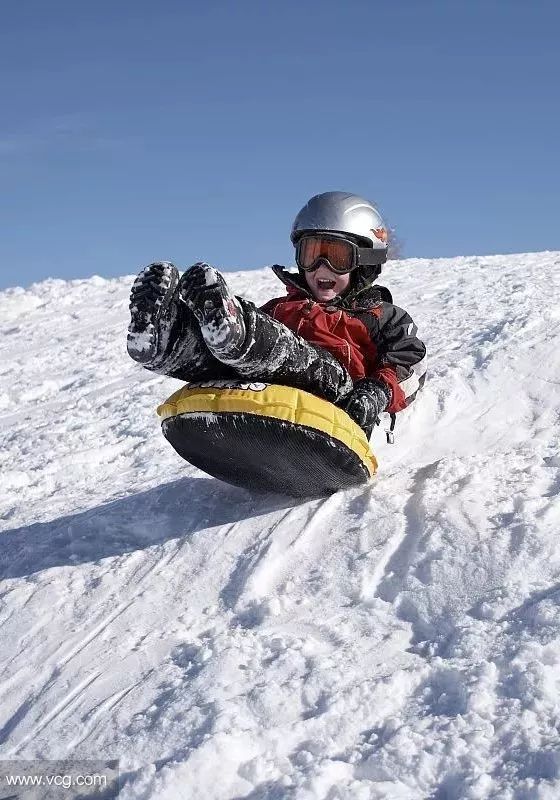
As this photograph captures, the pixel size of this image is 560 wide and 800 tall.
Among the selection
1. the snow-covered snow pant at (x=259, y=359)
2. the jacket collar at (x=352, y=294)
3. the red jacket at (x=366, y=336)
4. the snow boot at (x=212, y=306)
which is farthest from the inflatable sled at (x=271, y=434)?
the jacket collar at (x=352, y=294)

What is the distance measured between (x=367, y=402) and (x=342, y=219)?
1.06 m

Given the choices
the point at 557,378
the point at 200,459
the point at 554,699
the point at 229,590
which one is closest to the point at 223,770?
the point at 554,699

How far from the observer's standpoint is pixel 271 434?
3.35 metres

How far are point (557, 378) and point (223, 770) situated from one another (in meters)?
3.59

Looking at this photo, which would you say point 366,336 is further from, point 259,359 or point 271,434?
point 271,434

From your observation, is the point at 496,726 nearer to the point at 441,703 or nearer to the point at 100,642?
the point at 441,703

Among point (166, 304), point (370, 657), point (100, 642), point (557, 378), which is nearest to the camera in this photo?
point (370, 657)

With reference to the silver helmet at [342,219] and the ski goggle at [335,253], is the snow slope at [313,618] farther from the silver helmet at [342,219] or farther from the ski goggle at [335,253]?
the silver helmet at [342,219]

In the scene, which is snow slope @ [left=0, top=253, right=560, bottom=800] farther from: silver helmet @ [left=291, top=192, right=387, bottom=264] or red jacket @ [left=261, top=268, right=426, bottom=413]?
silver helmet @ [left=291, top=192, right=387, bottom=264]

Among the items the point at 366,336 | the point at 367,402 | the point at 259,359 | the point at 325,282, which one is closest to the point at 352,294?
the point at 325,282

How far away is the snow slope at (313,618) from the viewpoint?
2.14 meters

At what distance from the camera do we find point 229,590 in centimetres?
321

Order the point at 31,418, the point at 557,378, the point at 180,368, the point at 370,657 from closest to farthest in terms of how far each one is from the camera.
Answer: the point at 370,657, the point at 180,368, the point at 557,378, the point at 31,418

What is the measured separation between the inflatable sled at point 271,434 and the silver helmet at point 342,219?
3.72 ft
